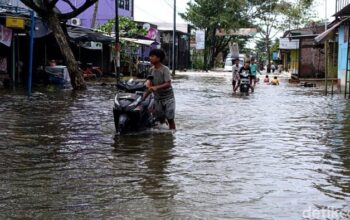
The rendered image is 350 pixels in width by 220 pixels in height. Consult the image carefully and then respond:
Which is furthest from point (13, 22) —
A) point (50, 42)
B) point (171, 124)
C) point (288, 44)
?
point (288, 44)

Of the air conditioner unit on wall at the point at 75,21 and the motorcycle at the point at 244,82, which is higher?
the air conditioner unit on wall at the point at 75,21

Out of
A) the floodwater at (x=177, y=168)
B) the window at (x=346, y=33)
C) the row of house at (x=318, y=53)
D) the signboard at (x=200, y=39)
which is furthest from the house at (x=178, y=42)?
the floodwater at (x=177, y=168)

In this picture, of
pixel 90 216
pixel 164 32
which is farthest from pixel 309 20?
pixel 90 216

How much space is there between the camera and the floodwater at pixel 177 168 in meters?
4.95

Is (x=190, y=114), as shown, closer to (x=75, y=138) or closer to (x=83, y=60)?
(x=75, y=138)

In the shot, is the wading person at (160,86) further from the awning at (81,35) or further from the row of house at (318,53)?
the row of house at (318,53)

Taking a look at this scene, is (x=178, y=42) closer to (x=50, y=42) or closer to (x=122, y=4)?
(x=122, y=4)

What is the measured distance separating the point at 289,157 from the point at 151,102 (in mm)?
3101

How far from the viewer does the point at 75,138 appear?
9.05 metres

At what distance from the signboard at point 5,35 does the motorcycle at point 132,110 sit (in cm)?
1107

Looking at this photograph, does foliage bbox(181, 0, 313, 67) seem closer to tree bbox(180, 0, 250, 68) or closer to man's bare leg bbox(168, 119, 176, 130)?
tree bbox(180, 0, 250, 68)

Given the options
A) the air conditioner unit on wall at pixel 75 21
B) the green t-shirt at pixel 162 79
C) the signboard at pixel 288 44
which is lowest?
the green t-shirt at pixel 162 79

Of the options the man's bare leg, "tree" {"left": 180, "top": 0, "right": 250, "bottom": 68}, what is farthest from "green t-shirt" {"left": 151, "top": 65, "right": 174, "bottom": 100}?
"tree" {"left": 180, "top": 0, "right": 250, "bottom": 68}

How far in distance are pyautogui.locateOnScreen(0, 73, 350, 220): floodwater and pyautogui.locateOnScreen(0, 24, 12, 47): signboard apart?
7760 millimetres
